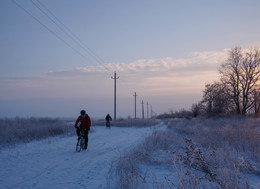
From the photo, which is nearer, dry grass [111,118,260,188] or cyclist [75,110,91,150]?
dry grass [111,118,260,188]

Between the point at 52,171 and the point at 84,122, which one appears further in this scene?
the point at 84,122

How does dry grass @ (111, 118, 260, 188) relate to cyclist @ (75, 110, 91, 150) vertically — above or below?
below

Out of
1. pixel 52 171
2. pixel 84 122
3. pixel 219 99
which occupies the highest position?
pixel 219 99

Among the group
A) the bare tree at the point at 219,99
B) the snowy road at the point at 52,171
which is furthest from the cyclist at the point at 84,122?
the bare tree at the point at 219,99

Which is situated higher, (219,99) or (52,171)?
(219,99)

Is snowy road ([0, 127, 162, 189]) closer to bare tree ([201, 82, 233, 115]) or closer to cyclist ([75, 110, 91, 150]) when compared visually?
cyclist ([75, 110, 91, 150])

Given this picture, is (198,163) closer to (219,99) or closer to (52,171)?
(52,171)

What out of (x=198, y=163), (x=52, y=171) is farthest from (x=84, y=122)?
(x=198, y=163)

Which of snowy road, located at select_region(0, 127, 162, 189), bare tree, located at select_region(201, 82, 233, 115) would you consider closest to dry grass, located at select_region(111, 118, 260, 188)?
snowy road, located at select_region(0, 127, 162, 189)

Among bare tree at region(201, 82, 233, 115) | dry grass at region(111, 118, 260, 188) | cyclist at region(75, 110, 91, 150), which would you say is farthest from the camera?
bare tree at region(201, 82, 233, 115)

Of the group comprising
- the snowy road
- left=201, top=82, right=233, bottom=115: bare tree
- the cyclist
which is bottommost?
the snowy road

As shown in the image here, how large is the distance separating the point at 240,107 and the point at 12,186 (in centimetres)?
4745

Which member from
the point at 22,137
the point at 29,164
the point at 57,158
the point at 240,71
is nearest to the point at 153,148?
the point at 57,158

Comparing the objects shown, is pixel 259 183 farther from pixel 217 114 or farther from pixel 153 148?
pixel 217 114
